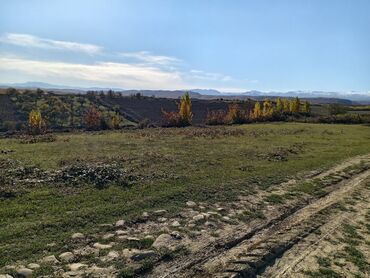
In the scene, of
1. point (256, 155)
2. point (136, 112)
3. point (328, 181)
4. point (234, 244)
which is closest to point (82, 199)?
point (234, 244)

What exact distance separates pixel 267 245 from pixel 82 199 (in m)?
6.78

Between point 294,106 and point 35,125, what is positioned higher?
point 294,106

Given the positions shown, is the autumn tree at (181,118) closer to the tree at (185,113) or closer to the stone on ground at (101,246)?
the tree at (185,113)

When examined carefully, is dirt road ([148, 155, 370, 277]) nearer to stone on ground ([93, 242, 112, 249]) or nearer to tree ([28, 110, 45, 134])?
stone on ground ([93, 242, 112, 249])

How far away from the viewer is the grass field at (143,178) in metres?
11.9

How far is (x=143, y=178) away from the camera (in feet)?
60.3

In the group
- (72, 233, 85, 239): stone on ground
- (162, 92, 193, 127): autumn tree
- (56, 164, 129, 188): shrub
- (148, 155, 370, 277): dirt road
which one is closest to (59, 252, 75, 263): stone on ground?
(72, 233, 85, 239): stone on ground

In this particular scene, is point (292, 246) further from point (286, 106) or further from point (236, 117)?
point (286, 106)

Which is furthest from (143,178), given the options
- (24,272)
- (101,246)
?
(24,272)

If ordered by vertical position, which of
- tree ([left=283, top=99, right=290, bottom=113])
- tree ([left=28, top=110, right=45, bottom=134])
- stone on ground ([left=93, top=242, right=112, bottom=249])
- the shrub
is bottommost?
tree ([left=28, top=110, right=45, bottom=134])

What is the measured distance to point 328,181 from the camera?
20703mm

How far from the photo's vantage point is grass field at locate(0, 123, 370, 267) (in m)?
11.9

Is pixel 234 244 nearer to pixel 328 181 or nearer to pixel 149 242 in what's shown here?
pixel 149 242

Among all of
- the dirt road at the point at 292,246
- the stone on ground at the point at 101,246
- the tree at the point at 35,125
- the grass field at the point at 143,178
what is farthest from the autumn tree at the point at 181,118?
the stone on ground at the point at 101,246
